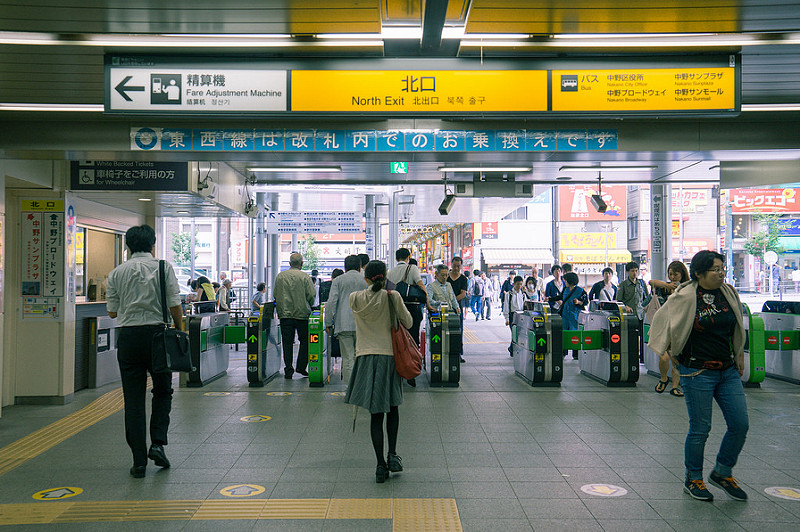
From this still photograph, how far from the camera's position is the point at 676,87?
4.92 m

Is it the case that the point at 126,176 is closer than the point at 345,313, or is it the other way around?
the point at 345,313

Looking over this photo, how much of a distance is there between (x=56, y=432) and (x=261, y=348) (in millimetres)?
2892

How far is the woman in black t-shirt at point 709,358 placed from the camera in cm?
381

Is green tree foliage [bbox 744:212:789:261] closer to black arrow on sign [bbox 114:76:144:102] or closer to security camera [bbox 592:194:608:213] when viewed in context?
security camera [bbox 592:194:608:213]

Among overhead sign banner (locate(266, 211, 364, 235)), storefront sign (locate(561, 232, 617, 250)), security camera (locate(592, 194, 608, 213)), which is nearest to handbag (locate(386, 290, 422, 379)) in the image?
security camera (locate(592, 194, 608, 213))

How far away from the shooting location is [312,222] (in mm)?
15172

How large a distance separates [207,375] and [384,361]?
486cm

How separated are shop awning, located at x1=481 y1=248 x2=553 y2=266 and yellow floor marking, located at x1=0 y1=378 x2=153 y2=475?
1015 inches

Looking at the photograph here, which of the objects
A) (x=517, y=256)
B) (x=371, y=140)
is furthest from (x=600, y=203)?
(x=517, y=256)

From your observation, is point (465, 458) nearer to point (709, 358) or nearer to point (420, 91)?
point (709, 358)

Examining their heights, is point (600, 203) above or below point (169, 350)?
above

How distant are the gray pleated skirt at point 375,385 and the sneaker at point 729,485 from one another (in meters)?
2.05

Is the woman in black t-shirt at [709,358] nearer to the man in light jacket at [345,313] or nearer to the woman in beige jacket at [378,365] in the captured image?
the woman in beige jacket at [378,365]

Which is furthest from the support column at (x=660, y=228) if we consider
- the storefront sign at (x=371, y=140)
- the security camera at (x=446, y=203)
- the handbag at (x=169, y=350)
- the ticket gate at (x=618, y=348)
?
the handbag at (x=169, y=350)
